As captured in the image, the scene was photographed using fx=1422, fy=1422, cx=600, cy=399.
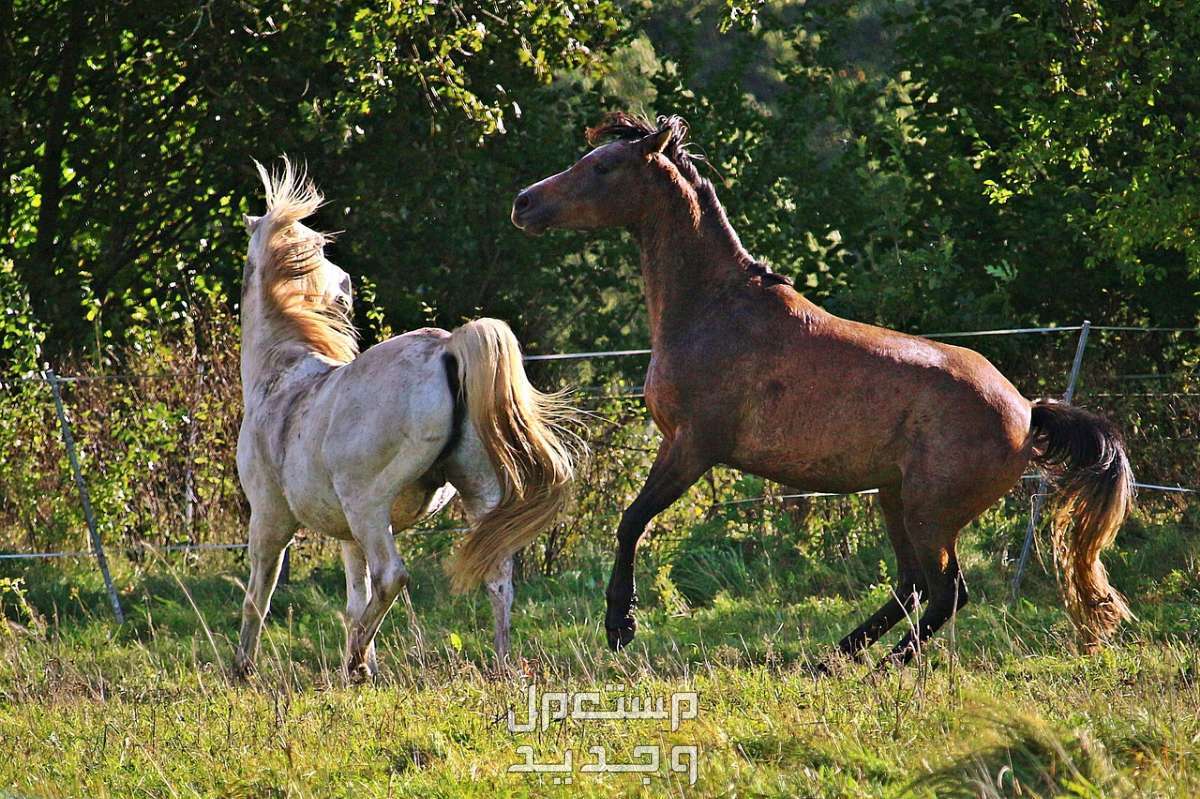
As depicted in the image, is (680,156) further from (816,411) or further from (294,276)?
(294,276)

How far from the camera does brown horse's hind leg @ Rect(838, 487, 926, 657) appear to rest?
247 inches

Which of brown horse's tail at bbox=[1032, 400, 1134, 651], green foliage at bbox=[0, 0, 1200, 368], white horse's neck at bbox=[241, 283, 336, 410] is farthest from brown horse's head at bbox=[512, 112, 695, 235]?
green foliage at bbox=[0, 0, 1200, 368]

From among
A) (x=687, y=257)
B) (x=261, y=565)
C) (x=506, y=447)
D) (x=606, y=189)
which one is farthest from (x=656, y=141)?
(x=261, y=565)

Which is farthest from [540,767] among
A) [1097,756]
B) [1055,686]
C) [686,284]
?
[686,284]

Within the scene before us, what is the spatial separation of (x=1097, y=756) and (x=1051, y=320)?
28.6ft

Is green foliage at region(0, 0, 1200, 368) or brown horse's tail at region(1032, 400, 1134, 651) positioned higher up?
green foliage at region(0, 0, 1200, 368)

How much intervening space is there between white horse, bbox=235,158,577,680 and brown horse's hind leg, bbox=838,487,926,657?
1455 millimetres

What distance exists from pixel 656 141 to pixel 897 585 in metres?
2.26

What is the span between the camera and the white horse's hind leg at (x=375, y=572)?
638 centimetres

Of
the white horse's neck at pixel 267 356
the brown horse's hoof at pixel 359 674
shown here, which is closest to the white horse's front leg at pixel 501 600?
the brown horse's hoof at pixel 359 674

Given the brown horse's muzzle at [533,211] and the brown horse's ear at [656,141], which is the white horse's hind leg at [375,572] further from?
the brown horse's ear at [656,141]

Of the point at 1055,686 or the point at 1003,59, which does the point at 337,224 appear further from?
the point at 1055,686

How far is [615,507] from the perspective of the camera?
9914 mm

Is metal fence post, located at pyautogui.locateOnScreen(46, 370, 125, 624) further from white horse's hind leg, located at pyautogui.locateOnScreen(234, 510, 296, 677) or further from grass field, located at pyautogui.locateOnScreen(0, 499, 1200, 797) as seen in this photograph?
white horse's hind leg, located at pyautogui.locateOnScreen(234, 510, 296, 677)
